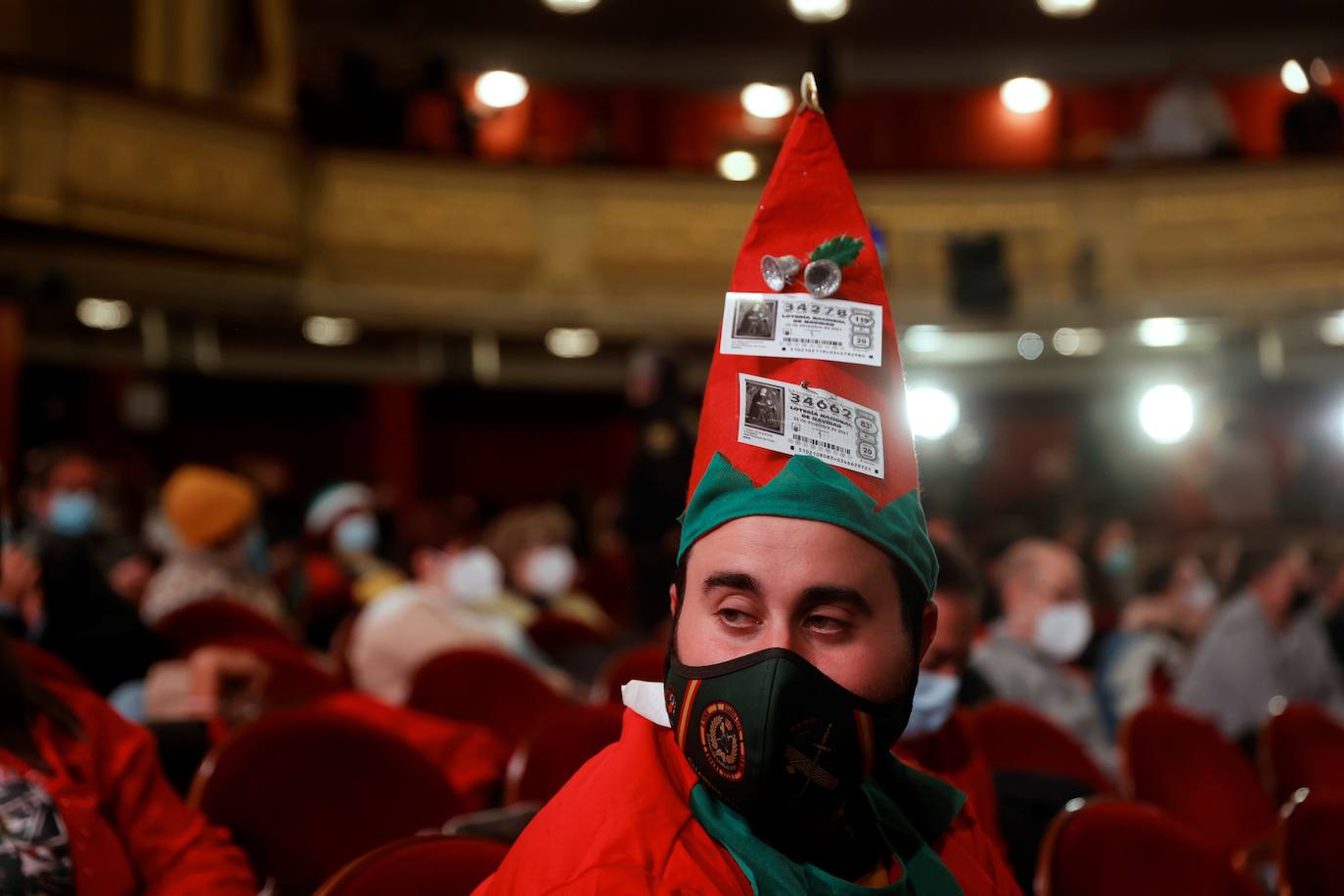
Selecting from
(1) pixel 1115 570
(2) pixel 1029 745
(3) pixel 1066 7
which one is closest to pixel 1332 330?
(3) pixel 1066 7

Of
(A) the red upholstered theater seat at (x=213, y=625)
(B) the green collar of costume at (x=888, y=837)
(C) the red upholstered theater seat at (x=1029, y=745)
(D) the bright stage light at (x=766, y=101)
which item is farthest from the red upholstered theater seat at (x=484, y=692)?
(D) the bright stage light at (x=766, y=101)

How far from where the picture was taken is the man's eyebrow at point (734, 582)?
126cm

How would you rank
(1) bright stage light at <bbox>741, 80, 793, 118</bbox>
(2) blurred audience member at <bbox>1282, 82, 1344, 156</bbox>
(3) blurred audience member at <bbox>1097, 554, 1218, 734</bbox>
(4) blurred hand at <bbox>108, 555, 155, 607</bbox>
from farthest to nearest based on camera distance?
(1) bright stage light at <bbox>741, 80, 793, 118</bbox> < (2) blurred audience member at <bbox>1282, 82, 1344, 156</bbox> < (3) blurred audience member at <bbox>1097, 554, 1218, 734</bbox> < (4) blurred hand at <bbox>108, 555, 155, 607</bbox>

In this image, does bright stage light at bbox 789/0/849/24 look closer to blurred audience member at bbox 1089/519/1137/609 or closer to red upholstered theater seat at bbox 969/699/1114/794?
blurred audience member at bbox 1089/519/1137/609

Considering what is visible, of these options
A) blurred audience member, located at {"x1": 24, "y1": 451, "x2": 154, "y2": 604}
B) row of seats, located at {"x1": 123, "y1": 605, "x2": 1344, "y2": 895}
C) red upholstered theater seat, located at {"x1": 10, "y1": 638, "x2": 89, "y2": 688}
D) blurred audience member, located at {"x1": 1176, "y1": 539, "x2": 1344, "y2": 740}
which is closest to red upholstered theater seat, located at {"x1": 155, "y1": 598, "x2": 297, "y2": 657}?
row of seats, located at {"x1": 123, "y1": 605, "x2": 1344, "y2": 895}

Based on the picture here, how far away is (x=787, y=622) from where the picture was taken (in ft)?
4.12

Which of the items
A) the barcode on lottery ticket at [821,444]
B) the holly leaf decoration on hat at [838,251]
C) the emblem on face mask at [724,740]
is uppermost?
the holly leaf decoration on hat at [838,251]

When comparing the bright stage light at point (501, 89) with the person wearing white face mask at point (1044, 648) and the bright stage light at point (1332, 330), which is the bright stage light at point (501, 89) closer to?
the bright stage light at point (1332, 330)

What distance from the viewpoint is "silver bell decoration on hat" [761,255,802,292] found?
4.51 feet

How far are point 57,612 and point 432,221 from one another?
7.34 metres

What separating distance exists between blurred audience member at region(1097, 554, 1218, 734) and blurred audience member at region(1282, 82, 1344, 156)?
212 inches

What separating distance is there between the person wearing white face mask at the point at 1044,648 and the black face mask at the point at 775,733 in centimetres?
255

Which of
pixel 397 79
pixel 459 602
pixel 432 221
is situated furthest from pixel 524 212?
pixel 459 602

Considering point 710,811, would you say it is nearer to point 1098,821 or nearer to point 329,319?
point 1098,821
